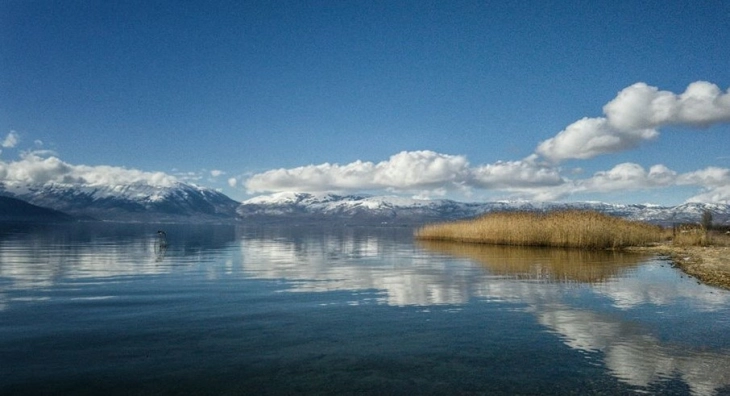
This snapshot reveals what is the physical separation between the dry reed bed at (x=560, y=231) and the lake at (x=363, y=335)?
25196mm

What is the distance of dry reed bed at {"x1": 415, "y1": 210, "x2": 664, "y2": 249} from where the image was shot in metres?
52.4

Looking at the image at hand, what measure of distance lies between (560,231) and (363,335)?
145 ft

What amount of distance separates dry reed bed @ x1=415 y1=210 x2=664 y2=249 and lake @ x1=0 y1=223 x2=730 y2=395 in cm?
2520

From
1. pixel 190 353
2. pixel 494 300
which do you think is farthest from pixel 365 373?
pixel 494 300

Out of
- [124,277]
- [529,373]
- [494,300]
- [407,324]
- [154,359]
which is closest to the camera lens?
[529,373]

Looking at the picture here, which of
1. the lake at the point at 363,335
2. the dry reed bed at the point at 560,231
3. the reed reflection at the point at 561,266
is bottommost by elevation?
the reed reflection at the point at 561,266

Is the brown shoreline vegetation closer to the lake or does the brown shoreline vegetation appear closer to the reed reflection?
the reed reflection

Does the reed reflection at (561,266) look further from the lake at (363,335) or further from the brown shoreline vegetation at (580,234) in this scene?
the brown shoreline vegetation at (580,234)

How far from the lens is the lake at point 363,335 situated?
34.8 ft

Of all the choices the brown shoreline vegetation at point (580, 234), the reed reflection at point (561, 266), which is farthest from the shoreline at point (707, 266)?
the reed reflection at point (561, 266)

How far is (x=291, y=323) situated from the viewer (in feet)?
53.6

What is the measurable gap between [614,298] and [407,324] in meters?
10.2

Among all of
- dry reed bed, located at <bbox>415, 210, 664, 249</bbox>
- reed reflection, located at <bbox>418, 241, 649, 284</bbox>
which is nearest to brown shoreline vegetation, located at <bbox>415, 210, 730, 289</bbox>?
dry reed bed, located at <bbox>415, 210, 664, 249</bbox>

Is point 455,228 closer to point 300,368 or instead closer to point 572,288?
point 572,288
